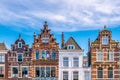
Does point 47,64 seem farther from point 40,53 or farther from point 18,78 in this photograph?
point 18,78

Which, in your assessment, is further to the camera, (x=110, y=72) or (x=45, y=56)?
(x=45, y=56)

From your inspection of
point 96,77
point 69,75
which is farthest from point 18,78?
point 96,77

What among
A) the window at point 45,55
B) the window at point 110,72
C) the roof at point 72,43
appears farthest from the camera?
the roof at point 72,43

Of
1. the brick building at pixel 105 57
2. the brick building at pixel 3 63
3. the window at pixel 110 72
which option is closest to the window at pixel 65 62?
the brick building at pixel 105 57

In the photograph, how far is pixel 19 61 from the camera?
1786 inches

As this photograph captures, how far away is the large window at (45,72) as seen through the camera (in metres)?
45.2

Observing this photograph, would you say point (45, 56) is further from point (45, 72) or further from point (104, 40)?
point (104, 40)

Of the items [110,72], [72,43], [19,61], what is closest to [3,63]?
[19,61]

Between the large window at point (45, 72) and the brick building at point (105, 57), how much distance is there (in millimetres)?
5594

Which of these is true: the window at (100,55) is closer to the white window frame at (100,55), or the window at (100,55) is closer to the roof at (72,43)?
the white window frame at (100,55)

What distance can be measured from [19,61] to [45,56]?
3875mm

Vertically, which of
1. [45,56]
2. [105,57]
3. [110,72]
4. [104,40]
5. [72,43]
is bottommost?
[110,72]

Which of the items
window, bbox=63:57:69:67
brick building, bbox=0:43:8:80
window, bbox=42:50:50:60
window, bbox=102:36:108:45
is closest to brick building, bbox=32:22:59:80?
window, bbox=42:50:50:60

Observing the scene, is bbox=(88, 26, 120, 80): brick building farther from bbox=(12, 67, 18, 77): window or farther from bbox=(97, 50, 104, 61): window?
bbox=(12, 67, 18, 77): window
